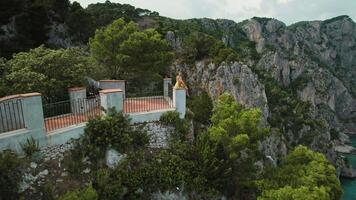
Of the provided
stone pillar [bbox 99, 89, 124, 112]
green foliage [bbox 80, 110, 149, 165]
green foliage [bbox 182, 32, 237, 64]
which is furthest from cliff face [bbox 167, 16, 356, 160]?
green foliage [bbox 80, 110, 149, 165]

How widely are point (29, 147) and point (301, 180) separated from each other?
38.0 feet

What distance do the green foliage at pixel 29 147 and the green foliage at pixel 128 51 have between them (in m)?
10.3

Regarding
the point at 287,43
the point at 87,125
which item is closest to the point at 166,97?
the point at 87,125

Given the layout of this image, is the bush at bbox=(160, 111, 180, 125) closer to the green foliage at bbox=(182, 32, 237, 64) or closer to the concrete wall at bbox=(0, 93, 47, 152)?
the concrete wall at bbox=(0, 93, 47, 152)

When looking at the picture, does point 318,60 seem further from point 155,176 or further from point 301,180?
point 155,176

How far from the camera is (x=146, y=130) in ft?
49.2

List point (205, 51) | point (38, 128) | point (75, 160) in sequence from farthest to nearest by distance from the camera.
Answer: point (205, 51), point (75, 160), point (38, 128)

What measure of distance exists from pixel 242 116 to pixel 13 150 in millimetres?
9932

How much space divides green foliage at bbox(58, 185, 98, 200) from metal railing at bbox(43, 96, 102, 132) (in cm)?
309

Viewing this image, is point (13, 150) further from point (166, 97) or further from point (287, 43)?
Result: point (287, 43)

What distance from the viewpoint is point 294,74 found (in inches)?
4227

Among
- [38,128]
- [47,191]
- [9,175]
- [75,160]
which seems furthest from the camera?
[75,160]

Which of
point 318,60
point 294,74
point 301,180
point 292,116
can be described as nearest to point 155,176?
point 301,180

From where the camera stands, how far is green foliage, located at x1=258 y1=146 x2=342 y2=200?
1444 centimetres
